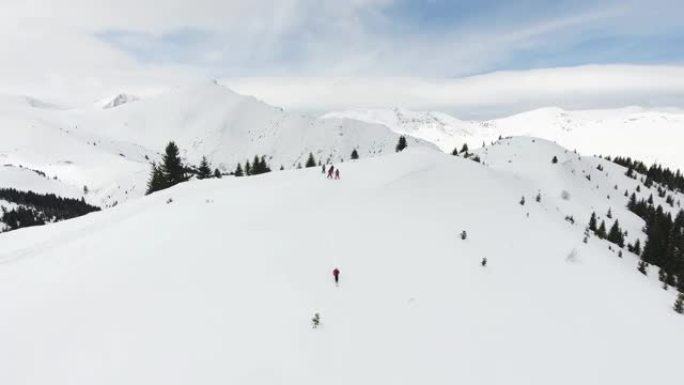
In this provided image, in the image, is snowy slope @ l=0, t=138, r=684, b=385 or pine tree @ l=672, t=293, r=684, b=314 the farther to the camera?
pine tree @ l=672, t=293, r=684, b=314

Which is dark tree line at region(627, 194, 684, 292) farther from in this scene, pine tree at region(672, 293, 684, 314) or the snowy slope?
the snowy slope

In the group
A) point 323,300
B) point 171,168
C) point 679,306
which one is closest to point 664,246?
point 679,306

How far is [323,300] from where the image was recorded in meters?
18.2

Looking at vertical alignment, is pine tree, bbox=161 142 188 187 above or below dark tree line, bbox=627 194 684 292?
above

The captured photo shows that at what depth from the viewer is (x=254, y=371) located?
559 inches

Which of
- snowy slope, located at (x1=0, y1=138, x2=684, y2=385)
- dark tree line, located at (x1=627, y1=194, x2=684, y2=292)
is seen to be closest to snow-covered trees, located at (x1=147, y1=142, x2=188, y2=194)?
snowy slope, located at (x1=0, y1=138, x2=684, y2=385)

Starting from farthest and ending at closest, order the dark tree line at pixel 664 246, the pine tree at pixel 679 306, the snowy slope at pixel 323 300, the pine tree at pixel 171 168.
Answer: the pine tree at pixel 171 168 → the dark tree line at pixel 664 246 → the pine tree at pixel 679 306 → the snowy slope at pixel 323 300

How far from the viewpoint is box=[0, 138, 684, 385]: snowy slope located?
14773 mm

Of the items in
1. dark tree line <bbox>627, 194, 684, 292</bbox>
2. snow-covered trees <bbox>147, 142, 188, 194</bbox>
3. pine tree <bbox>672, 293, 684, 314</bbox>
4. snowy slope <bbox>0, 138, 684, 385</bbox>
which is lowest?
dark tree line <bbox>627, 194, 684, 292</bbox>

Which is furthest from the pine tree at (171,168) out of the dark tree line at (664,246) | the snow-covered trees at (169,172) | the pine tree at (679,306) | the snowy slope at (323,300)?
the pine tree at (679,306)

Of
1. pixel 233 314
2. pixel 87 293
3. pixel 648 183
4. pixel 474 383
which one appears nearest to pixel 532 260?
pixel 474 383

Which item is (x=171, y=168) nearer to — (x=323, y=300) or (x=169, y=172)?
(x=169, y=172)

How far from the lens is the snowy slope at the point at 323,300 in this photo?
1477cm

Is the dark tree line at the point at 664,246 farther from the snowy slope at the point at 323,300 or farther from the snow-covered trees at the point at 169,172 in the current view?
the snow-covered trees at the point at 169,172
